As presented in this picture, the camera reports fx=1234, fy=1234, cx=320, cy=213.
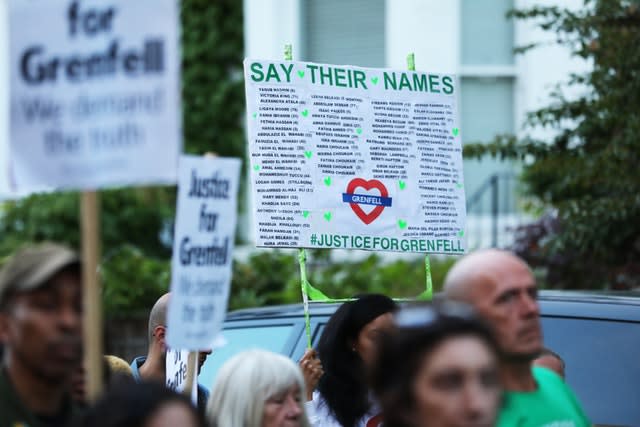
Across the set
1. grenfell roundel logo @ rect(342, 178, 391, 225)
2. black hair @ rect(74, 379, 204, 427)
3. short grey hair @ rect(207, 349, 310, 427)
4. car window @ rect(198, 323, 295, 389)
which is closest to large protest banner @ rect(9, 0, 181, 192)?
black hair @ rect(74, 379, 204, 427)

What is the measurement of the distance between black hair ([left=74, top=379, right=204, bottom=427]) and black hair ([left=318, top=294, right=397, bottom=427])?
217cm

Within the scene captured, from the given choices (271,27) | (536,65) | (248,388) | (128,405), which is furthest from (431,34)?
(128,405)

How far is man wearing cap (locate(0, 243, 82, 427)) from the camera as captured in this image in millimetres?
3072

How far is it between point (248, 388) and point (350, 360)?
1.47 m

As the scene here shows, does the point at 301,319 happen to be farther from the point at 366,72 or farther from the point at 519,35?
the point at 519,35

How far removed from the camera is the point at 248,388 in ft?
12.8

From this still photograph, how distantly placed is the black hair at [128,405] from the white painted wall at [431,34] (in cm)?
975

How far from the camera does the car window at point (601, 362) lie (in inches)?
200

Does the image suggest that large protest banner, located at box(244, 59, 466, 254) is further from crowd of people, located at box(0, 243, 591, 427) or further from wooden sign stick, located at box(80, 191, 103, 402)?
wooden sign stick, located at box(80, 191, 103, 402)

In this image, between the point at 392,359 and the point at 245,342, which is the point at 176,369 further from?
the point at 392,359

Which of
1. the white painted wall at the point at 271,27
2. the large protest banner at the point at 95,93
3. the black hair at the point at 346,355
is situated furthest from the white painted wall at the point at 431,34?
the large protest banner at the point at 95,93

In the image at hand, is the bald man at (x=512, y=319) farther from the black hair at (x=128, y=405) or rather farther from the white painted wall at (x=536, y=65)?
the white painted wall at (x=536, y=65)


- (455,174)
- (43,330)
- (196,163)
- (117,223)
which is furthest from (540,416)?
(117,223)

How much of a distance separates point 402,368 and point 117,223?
10.6m
